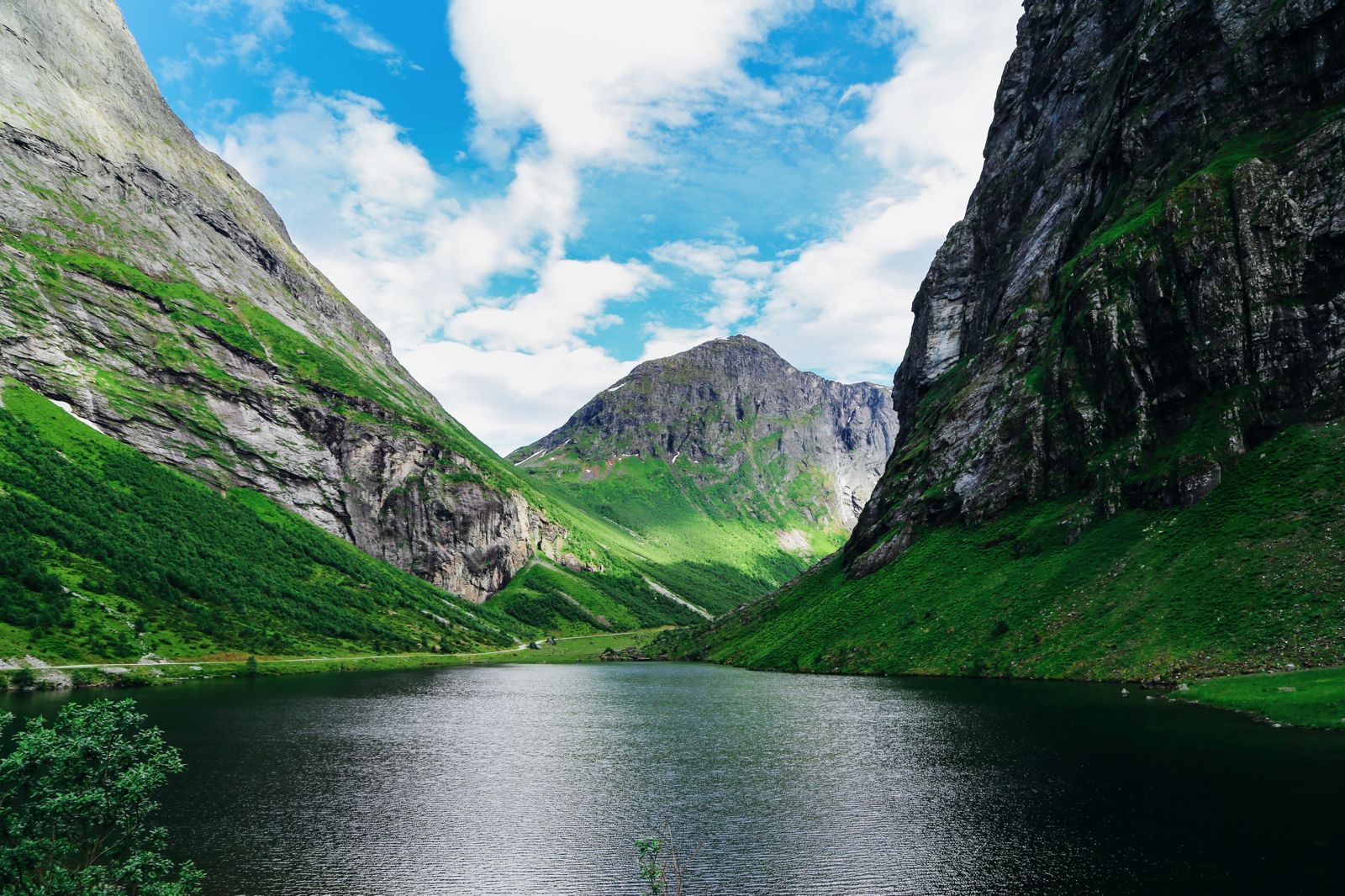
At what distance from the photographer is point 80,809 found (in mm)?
27125

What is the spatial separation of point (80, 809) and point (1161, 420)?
152 metres

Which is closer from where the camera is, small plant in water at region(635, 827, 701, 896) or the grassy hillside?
small plant in water at region(635, 827, 701, 896)

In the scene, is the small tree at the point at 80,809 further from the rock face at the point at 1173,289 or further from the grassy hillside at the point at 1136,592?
the rock face at the point at 1173,289

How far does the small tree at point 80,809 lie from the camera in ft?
83.1

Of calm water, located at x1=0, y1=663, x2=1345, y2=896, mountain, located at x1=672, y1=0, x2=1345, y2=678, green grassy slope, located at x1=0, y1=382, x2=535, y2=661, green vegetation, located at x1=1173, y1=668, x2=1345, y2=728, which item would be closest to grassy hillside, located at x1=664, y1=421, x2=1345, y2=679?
mountain, located at x1=672, y1=0, x2=1345, y2=678

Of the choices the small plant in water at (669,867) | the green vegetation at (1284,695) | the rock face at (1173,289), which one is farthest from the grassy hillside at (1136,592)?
the small plant in water at (669,867)

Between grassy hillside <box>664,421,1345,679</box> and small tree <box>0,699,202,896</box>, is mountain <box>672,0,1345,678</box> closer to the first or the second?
grassy hillside <box>664,421,1345,679</box>

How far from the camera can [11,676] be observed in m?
101

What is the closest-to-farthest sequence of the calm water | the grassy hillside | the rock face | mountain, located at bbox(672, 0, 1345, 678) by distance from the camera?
the calm water < the grassy hillside < mountain, located at bbox(672, 0, 1345, 678) < the rock face

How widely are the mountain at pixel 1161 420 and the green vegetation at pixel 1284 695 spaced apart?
672 centimetres

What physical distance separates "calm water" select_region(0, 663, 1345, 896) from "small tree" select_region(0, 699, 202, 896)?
776 cm

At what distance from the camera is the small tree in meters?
25.3

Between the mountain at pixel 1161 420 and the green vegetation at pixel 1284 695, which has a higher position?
the mountain at pixel 1161 420

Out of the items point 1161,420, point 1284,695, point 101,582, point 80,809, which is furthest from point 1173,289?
point 101,582
